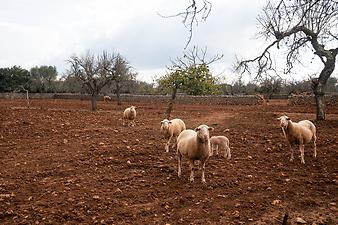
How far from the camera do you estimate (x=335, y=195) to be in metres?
7.52

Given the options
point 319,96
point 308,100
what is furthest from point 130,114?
point 308,100

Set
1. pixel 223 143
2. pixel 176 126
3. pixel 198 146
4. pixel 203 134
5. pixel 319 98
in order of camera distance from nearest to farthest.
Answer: pixel 203 134 < pixel 198 146 < pixel 223 143 < pixel 176 126 < pixel 319 98

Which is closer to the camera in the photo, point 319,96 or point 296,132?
point 296,132

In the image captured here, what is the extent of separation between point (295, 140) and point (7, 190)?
770 cm

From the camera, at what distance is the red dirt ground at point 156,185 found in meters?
6.74

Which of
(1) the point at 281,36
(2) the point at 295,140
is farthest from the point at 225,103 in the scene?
(2) the point at 295,140

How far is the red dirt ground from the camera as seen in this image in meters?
6.74

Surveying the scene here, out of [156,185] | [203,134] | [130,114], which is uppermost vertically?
[203,134]

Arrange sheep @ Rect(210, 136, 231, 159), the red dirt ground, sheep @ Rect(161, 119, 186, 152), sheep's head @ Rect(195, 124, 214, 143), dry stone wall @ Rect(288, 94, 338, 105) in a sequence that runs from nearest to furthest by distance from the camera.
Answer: the red dirt ground < sheep's head @ Rect(195, 124, 214, 143) < sheep @ Rect(210, 136, 231, 159) < sheep @ Rect(161, 119, 186, 152) < dry stone wall @ Rect(288, 94, 338, 105)

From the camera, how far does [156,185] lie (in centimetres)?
838

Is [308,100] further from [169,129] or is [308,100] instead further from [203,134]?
[203,134]

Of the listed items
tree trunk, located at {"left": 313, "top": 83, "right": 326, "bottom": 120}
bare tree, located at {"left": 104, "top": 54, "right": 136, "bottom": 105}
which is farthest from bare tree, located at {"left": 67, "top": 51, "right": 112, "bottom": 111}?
tree trunk, located at {"left": 313, "top": 83, "right": 326, "bottom": 120}

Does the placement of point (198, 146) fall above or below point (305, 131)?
below

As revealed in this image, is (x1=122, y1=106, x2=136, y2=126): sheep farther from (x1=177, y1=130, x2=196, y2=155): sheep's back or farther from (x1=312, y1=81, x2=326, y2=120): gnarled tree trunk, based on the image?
(x1=177, y1=130, x2=196, y2=155): sheep's back
